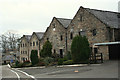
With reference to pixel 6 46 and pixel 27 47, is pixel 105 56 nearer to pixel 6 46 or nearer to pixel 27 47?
pixel 27 47

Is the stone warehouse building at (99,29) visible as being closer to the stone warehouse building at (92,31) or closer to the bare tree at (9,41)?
the stone warehouse building at (92,31)

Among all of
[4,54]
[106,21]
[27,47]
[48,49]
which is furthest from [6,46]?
[106,21]

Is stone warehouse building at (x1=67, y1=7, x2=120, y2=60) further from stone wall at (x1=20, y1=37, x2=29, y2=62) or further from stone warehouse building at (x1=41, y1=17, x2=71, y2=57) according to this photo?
stone wall at (x1=20, y1=37, x2=29, y2=62)

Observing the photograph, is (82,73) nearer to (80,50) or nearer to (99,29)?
(80,50)

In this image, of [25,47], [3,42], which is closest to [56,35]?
[25,47]

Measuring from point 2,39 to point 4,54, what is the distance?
14479 millimetres

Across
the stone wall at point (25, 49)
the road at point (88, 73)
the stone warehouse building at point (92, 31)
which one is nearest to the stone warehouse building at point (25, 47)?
the stone wall at point (25, 49)

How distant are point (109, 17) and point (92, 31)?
3.64 metres

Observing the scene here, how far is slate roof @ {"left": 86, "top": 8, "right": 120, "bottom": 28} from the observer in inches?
943

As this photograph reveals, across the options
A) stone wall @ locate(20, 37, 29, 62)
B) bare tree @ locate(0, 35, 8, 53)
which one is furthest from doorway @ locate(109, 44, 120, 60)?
bare tree @ locate(0, 35, 8, 53)

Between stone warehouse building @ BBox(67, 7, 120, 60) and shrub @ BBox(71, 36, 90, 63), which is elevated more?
stone warehouse building @ BBox(67, 7, 120, 60)

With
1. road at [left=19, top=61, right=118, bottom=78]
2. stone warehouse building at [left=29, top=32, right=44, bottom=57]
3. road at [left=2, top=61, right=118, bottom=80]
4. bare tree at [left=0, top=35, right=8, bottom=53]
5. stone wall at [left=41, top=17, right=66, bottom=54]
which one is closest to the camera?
road at [left=19, top=61, right=118, bottom=78]

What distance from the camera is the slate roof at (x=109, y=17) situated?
23944mm

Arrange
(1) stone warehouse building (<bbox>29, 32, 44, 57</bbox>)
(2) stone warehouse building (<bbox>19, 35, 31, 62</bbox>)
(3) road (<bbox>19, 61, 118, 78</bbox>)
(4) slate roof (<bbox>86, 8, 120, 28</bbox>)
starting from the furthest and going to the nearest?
(2) stone warehouse building (<bbox>19, 35, 31, 62</bbox>) < (1) stone warehouse building (<bbox>29, 32, 44, 57</bbox>) < (4) slate roof (<bbox>86, 8, 120, 28</bbox>) < (3) road (<bbox>19, 61, 118, 78</bbox>)
